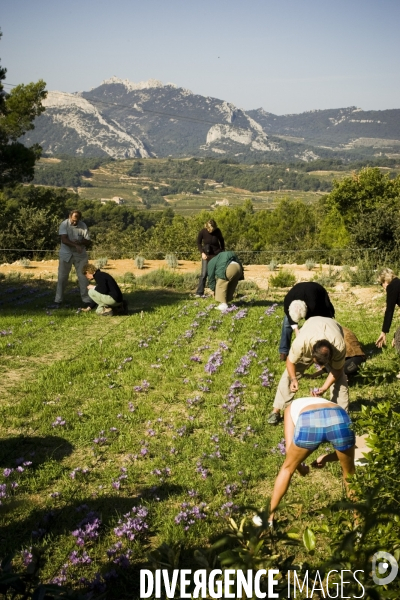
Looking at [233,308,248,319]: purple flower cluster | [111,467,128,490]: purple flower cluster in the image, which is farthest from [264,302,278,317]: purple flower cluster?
[111,467,128,490]: purple flower cluster

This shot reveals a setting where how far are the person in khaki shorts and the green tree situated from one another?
586 inches

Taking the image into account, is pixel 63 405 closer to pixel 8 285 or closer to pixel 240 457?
pixel 240 457

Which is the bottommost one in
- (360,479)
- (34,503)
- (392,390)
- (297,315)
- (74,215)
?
(34,503)

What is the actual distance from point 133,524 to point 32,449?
1942 millimetres

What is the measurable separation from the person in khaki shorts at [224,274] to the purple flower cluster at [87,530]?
7111 millimetres

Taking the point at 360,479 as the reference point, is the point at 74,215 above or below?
above

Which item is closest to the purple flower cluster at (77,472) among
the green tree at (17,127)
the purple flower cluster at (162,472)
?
the purple flower cluster at (162,472)

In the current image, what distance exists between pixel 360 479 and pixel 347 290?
39.1ft

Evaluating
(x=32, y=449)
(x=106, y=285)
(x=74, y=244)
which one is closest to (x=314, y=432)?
(x=32, y=449)

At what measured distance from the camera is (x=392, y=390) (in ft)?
24.6

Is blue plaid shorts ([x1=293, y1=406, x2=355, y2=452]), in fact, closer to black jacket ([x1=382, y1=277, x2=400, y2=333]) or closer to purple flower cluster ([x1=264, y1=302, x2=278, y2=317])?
black jacket ([x1=382, y1=277, x2=400, y2=333])

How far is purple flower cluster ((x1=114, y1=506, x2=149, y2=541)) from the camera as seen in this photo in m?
4.49

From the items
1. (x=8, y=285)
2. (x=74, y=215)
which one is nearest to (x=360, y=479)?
(x=74, y=215)

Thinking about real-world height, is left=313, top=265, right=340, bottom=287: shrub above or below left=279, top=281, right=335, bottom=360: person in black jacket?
below
